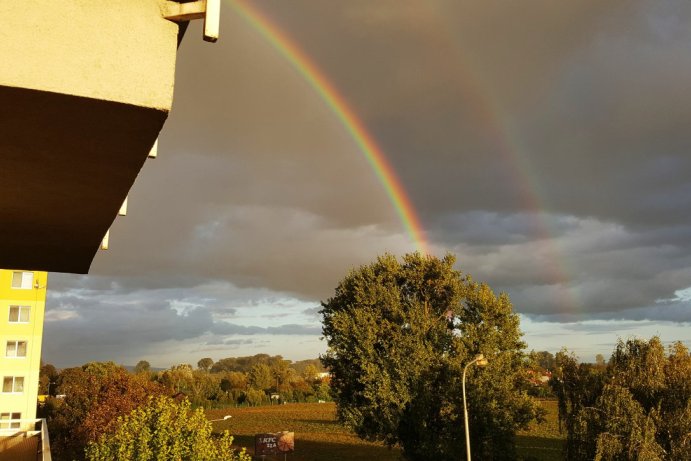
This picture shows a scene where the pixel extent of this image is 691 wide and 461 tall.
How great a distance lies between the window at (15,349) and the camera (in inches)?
2008

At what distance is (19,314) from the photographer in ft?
170

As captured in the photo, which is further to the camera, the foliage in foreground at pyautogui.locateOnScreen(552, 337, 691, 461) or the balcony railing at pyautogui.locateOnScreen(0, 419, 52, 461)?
the balcony railing at pyautogui.locateOnScreen(0, 419, 52, 461)

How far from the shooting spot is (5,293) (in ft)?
168

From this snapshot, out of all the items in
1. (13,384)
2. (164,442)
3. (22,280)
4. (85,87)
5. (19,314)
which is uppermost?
(22,280)

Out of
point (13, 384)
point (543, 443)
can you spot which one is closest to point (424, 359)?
point (543, 443)

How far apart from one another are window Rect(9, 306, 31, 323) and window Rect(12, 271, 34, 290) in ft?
6.14

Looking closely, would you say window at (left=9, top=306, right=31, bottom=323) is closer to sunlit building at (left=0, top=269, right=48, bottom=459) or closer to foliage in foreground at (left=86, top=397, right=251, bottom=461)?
sunlit building at (left=0, top=269, right=48, bottom=459)

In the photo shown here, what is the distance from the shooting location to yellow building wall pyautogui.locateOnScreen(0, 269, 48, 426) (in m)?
50.0

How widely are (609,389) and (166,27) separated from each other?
80.4 feet

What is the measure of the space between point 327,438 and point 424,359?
1335 inches

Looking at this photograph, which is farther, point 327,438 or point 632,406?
point 327,438

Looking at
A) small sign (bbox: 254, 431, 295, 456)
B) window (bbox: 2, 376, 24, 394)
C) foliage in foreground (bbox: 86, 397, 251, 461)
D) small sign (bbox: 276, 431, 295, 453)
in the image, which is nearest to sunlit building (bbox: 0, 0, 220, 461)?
foliage in foreground (bbox: 86, 397, 251, 461)

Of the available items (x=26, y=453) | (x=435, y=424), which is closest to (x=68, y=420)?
(x=26, y=453)

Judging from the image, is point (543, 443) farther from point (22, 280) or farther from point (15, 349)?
point (22, 280)
